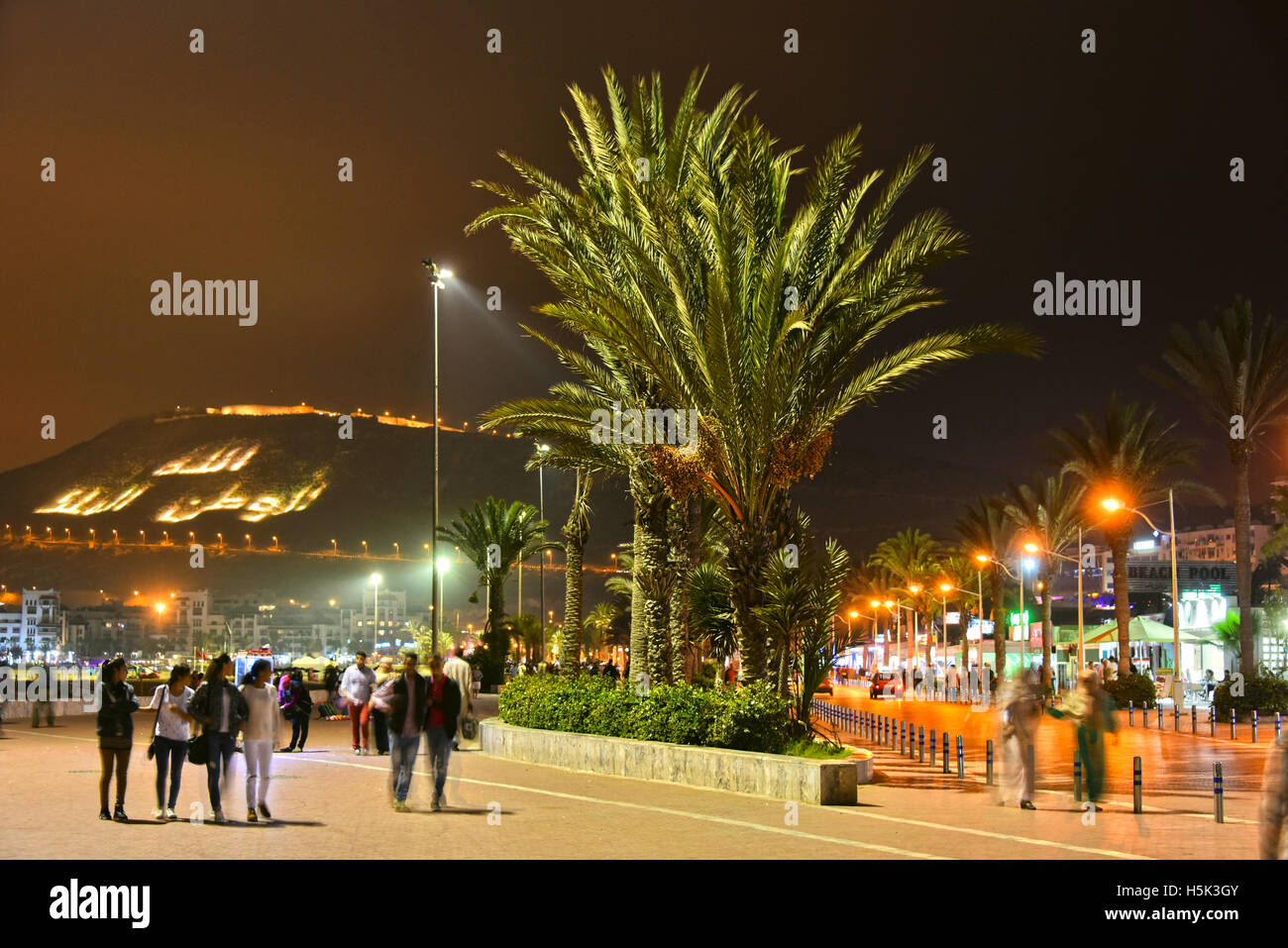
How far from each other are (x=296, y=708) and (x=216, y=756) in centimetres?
959

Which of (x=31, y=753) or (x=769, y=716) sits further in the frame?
(x=31, y=753)

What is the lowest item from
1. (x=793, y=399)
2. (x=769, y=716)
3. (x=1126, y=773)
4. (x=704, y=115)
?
(x=1126, y=773)

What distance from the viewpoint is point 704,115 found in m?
20.8

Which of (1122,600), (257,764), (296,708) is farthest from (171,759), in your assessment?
(1122,600)

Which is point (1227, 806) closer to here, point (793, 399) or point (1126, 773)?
point (1126, 773)

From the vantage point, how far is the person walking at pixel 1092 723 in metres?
13.6

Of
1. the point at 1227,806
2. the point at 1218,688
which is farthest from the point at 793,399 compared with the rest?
the point at 1218,688

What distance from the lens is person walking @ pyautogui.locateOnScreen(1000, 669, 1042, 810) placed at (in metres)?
14.7

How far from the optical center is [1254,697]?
108 ft

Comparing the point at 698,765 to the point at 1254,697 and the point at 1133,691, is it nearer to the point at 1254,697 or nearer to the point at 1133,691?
the point at 1254,697

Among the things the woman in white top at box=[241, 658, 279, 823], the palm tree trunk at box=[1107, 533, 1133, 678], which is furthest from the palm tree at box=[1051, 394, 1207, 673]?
the woman in white top at box=[241, 658, 279, 823]

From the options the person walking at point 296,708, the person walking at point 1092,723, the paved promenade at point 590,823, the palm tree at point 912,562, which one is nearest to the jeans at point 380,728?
the paved promenade at point 590,823
